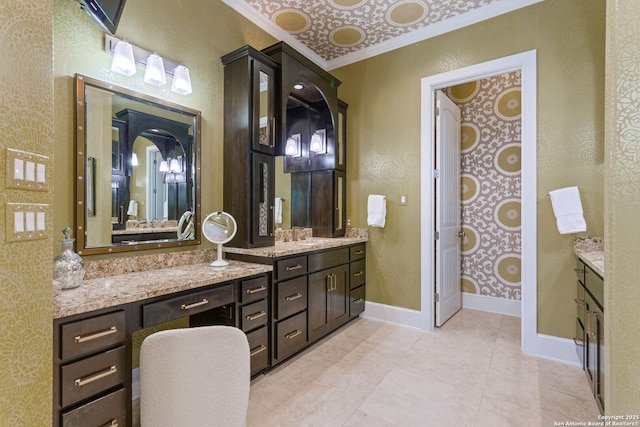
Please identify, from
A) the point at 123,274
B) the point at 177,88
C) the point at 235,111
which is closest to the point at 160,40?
the point at 177,88

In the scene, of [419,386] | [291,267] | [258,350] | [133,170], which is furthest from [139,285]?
[419,386]

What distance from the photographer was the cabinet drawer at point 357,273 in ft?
10.5

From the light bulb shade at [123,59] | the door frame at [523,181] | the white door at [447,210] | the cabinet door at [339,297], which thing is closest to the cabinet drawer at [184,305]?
the cabinet door at [339,297]

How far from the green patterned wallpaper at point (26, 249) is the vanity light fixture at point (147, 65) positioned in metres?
0.88

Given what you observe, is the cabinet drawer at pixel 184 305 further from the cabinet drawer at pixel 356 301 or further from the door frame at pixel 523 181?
the door frame at pixel 523 181

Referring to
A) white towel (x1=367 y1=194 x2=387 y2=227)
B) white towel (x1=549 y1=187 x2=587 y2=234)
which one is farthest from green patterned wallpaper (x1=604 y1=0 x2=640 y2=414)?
white towel (x1=367 y1=194 x2=387 y2=227)

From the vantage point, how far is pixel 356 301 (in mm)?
3244

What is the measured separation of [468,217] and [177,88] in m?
3.50

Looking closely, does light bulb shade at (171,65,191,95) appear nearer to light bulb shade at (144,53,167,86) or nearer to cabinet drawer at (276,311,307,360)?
light bulb shade at (144,53,167,86)

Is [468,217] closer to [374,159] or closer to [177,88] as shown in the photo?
[374,159]

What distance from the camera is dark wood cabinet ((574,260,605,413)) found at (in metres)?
1.60

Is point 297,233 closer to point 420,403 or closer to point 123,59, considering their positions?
point 420,403

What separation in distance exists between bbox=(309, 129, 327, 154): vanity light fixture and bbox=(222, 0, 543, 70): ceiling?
96cm

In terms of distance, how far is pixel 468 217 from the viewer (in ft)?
12.4
